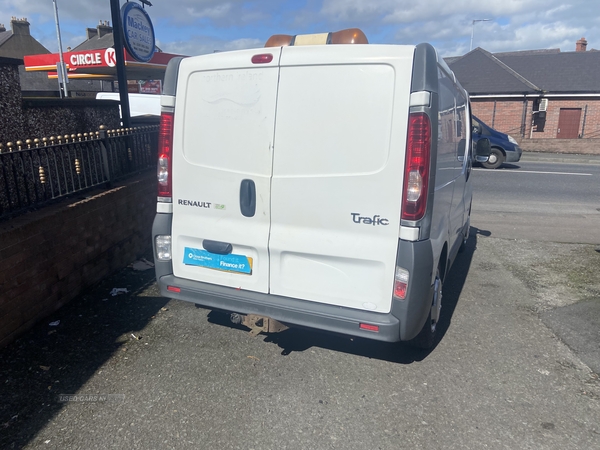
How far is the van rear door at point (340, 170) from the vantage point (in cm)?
300

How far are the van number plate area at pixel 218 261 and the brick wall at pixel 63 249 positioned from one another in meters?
1.49

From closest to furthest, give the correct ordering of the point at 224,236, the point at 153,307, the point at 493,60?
the point at 224,236 → the point at 153,307 → the point at 493,60

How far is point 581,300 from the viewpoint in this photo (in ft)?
16.5

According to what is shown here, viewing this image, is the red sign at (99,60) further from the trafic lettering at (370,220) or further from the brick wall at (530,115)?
the brick wall at (530,115)

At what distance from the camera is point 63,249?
15.0ft

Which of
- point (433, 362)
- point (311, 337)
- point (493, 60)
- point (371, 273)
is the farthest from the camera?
point (493, 60)

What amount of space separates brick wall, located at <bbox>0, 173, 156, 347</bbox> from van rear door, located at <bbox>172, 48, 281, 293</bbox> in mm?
1412

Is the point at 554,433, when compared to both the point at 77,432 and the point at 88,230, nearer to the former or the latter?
the point at 77,432

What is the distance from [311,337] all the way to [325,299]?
922 mm

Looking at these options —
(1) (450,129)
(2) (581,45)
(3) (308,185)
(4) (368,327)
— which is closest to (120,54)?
(3) (308,185)

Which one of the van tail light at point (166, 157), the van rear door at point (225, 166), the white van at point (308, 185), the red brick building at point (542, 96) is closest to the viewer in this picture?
the white van at point (308, 185)

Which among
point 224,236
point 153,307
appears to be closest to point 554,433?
point 224,236

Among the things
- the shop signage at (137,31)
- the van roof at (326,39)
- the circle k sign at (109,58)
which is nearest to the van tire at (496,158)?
the shop signage at (137,31)

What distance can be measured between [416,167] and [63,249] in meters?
3.49
